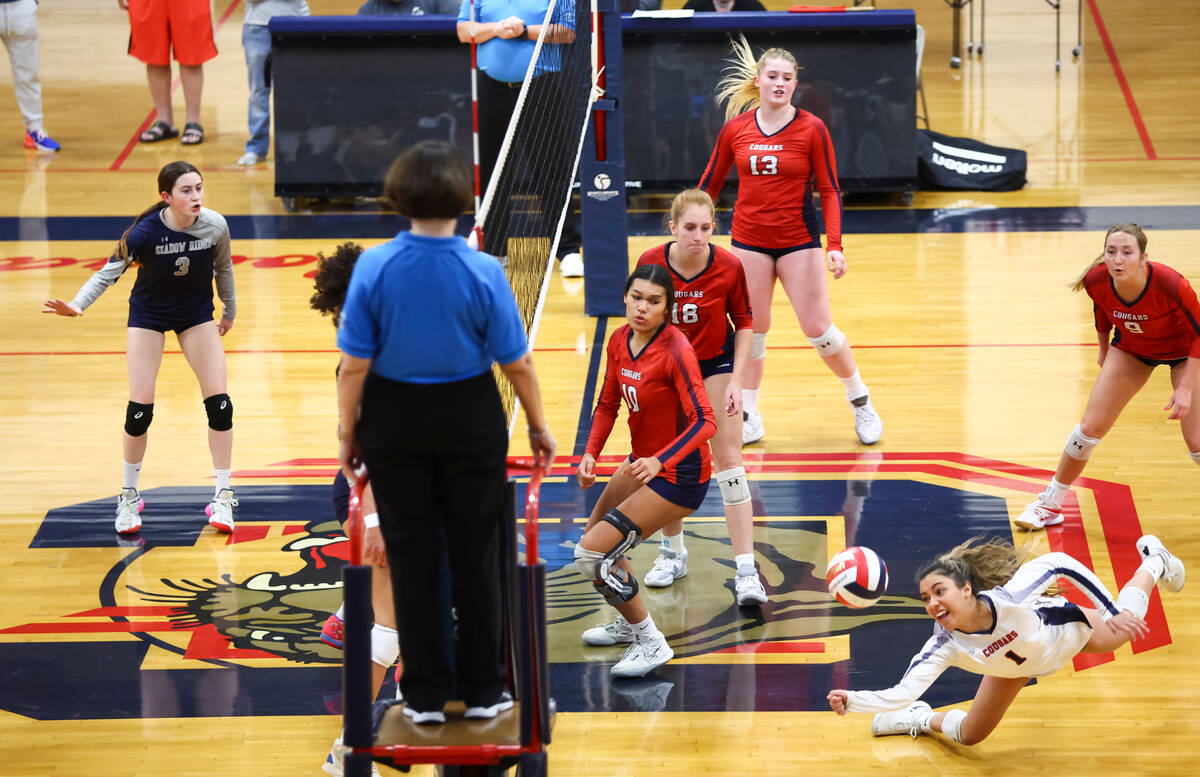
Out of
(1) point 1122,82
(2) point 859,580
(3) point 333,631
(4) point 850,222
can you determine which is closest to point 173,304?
(3) point 333,631

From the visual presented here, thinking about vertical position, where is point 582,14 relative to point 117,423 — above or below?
above

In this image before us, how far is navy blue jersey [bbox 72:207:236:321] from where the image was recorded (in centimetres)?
629

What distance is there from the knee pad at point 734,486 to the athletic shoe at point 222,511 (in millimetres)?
2419

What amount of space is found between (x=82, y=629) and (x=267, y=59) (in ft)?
23.4

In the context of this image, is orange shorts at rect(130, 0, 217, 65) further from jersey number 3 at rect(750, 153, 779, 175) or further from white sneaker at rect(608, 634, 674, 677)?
white sneaker at rect(608, 634, 674, 677)

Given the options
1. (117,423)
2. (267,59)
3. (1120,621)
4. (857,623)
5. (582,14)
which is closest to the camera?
(1120,621)

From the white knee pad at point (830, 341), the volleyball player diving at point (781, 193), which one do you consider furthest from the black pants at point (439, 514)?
the white knee pad at point (830, 341)

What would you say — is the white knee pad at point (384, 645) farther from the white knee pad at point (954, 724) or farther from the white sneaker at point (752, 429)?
the white sneaker at point (752, 429)

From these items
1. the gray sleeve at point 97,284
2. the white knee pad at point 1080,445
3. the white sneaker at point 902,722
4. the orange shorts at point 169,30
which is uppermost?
the orange shorts at point 169,30

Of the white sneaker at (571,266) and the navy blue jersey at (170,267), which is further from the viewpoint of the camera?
the white sneaker at (571,266)

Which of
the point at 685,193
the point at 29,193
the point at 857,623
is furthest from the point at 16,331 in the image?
the point at 857,623

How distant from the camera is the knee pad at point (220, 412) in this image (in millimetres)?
6535

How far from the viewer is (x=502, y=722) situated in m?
3.67

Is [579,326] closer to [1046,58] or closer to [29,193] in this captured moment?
[29,193]
